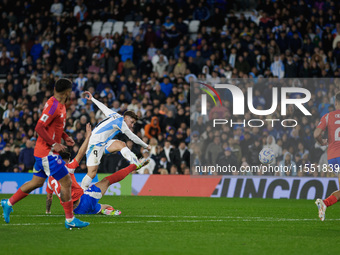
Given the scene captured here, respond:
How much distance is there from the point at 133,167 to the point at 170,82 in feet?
39.1

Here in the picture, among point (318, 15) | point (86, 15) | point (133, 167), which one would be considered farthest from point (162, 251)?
point (86, 15)

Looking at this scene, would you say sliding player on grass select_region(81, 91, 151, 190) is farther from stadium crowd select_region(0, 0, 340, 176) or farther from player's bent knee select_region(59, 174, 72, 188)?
stadium crowd select_region(0, 0, 340, 176)

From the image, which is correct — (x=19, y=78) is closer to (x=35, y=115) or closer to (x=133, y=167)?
(x=35, y=115)

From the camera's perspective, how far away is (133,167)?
43.6 feet

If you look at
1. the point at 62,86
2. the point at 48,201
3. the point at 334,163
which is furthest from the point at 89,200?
the point at 334,163

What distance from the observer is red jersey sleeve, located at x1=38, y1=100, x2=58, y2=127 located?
31.1 feet

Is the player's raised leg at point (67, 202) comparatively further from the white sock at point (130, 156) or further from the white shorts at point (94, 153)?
the white shorts at point (94, 153)

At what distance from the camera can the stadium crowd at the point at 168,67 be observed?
21844 millimetres

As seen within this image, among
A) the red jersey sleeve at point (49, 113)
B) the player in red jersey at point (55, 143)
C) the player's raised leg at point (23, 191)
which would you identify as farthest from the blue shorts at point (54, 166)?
the player's raised leg at point (23, 191)

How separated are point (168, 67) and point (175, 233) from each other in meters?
16.5

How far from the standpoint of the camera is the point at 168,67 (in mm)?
25625

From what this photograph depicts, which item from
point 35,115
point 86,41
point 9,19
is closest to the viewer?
point 35,115

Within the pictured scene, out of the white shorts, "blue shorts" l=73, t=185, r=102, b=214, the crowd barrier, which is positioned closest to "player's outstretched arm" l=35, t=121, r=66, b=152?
"blue shorts" l=73, t=185, r=102, b=214

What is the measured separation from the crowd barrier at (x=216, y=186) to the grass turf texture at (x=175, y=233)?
597 centimetres
